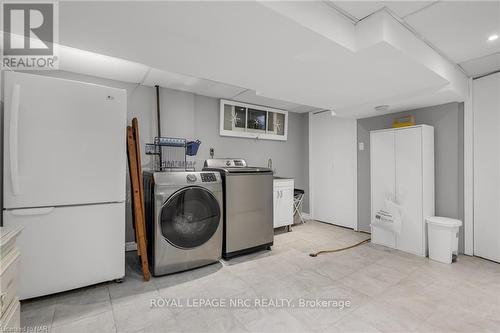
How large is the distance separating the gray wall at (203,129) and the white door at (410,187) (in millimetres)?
2093

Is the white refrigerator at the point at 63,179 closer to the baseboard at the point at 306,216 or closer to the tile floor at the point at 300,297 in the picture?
the tile floor at the point at 300,297

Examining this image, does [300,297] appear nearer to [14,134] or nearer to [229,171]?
[229,171]

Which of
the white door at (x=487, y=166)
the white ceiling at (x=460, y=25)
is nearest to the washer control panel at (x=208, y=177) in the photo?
the white ceiling at (x=460, y=25)

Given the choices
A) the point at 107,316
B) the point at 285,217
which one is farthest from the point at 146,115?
the point at 285,217

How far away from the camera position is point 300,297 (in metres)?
2.09

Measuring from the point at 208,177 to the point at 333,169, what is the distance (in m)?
2.85

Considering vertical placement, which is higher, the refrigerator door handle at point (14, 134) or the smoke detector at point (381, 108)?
the smoke detector at point (381, 108)

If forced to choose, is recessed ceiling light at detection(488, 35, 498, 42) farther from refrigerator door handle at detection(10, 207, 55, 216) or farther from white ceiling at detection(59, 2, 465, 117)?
refrigerator door handle at detection(10, 207, 55, 216)

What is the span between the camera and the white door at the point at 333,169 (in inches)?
171

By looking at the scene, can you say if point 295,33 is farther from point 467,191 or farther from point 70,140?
point 467,191

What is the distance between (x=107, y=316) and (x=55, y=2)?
7.00 ft

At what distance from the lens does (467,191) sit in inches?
120

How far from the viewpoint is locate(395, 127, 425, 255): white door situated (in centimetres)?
310

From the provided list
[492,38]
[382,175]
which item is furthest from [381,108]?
[492,38]
